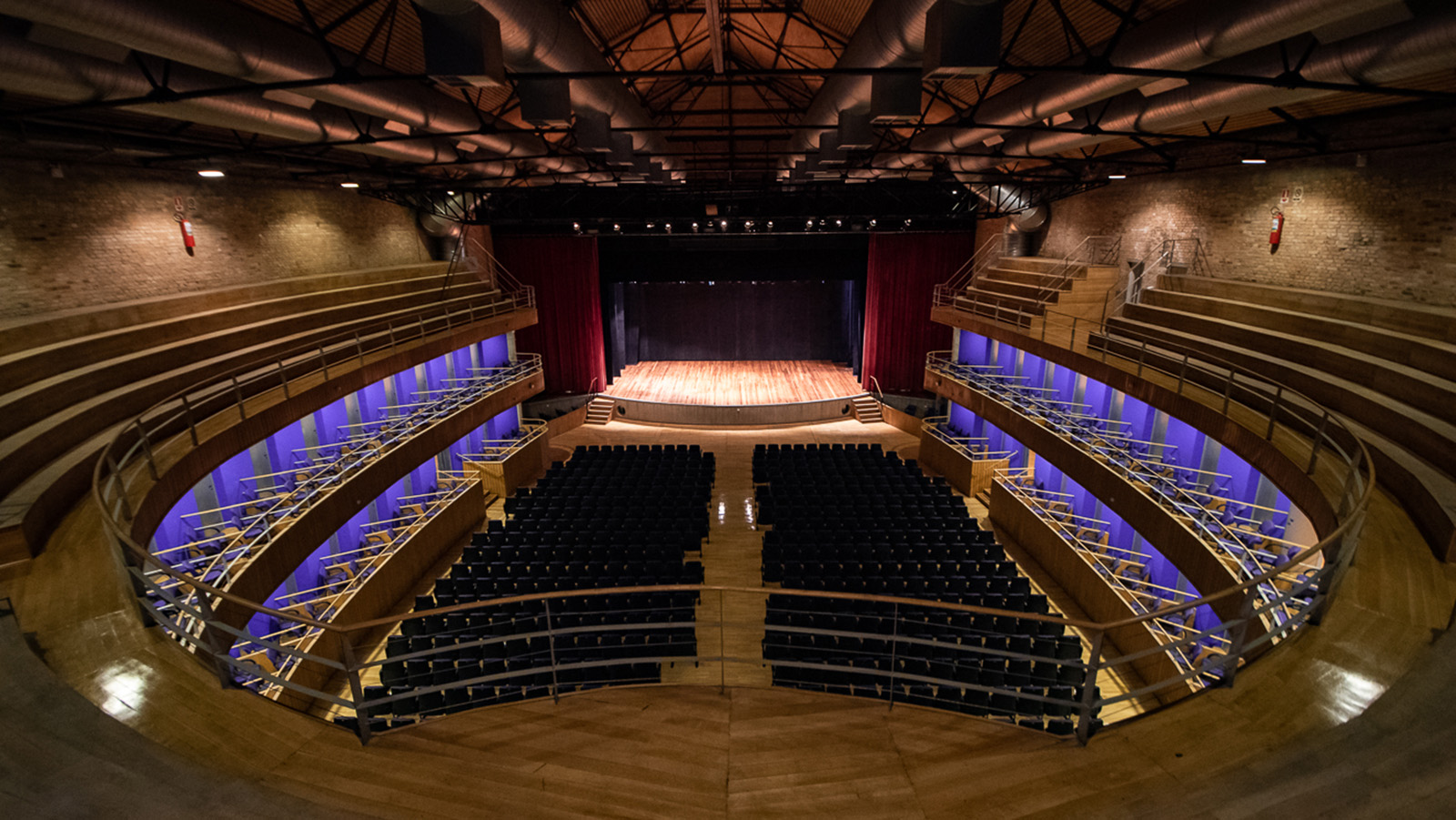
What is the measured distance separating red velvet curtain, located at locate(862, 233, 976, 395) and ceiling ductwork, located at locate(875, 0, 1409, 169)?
1295 cm

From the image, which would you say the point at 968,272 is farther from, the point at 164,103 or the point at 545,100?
the point at 164,103

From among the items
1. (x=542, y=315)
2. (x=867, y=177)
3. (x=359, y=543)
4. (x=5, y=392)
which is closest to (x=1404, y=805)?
(x=5, y=392)

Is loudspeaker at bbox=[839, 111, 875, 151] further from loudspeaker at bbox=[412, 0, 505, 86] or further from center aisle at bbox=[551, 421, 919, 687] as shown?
center aisle at bbox=[551, 421, 919, 687]

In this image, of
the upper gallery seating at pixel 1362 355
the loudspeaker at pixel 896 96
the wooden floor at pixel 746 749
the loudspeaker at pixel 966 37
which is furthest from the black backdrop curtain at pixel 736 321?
the wooden floor at pixel 746 749

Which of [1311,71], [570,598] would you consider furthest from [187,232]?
[1311,71]

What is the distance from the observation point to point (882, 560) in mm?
10359

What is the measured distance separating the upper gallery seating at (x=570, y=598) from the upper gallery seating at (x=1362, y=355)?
23.2 feet

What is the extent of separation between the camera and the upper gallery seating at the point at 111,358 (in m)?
6.14

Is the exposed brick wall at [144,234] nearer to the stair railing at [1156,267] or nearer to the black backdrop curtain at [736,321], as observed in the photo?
the black backdrop curtain at [736,321]

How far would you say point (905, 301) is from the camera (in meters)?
22.2

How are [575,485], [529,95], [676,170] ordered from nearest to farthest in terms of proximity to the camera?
[529,95]
[575,485]
[676,170]

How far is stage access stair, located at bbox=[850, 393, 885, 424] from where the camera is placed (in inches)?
877

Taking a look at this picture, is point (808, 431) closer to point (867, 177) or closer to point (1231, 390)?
point (867, 177)

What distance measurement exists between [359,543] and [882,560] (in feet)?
33.7
